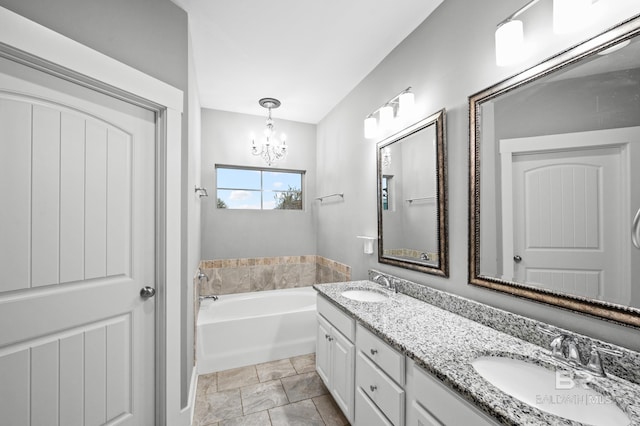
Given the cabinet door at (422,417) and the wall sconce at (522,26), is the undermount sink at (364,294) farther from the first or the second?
the wall sconce at (522,26)

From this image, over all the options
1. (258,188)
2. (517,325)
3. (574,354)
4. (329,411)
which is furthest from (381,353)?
(258,188)

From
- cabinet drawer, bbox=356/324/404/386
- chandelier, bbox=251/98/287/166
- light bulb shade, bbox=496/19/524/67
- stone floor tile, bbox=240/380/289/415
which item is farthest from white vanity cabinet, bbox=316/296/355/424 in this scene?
chandelier, bbox=251/98/287/166

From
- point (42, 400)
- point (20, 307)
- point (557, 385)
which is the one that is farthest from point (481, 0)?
point (42, 400)

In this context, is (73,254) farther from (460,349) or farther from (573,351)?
(573,351)

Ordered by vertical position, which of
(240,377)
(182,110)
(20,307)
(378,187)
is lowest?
(240,377)

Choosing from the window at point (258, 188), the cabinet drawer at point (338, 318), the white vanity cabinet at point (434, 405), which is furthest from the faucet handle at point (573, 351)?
the window at point (258, 188)

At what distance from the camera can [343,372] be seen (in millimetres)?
1747

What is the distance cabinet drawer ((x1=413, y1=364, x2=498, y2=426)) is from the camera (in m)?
0.86

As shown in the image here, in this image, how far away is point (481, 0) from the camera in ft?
4.76

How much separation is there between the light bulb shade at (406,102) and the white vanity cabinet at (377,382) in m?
1.46

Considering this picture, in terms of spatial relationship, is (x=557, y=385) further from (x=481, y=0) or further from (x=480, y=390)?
(x=481, y=0)

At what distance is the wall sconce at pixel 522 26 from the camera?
3.29 feet

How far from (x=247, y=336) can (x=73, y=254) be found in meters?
1.65

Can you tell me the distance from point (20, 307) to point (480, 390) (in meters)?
1.81
